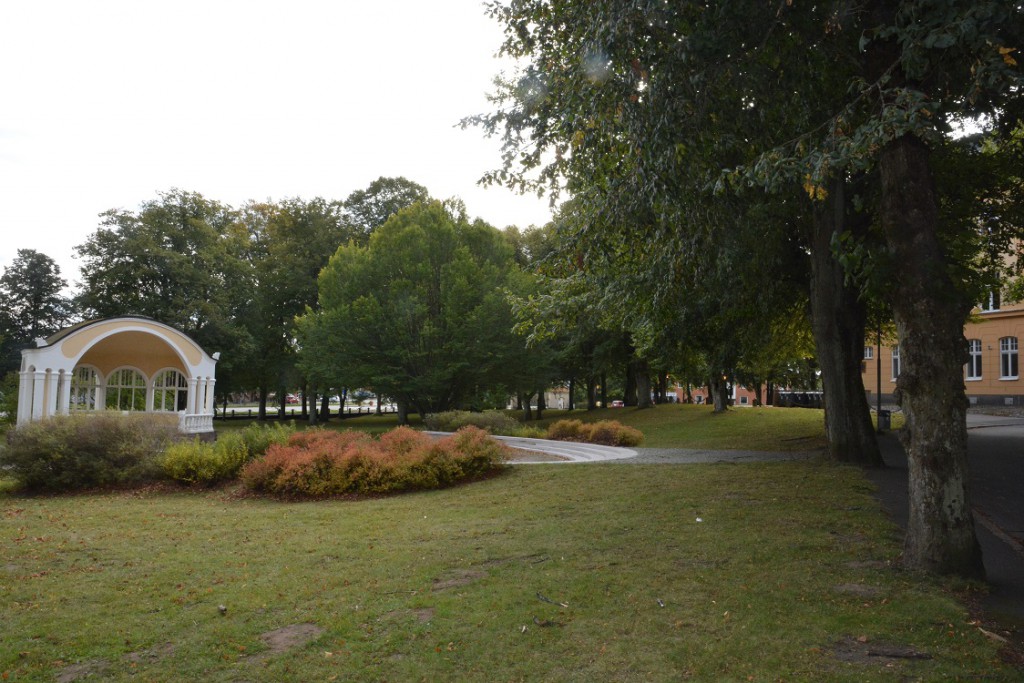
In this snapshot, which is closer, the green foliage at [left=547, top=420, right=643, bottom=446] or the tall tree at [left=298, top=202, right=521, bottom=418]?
the green foliage at [left=547, top=420, right=643, bottom=446]

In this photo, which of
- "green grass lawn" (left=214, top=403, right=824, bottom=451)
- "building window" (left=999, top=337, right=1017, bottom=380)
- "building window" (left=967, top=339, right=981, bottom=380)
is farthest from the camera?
"building window" (left=967, top=339, right=981, bottom=380)

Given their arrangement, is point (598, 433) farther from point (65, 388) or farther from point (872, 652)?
point (65, 388)

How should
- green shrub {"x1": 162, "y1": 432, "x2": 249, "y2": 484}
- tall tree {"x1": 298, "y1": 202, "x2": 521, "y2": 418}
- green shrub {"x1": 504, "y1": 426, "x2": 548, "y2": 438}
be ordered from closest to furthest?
green shrub {"x1": 162, "y1": 432, "x2": 249, "y2": 484}
green shrub {"x1": 504, "y1": 426, "x2": 548, "y2": 438}
tall tree {"x1": 298, "y1": 202, "x2": 521, "y2": 418}

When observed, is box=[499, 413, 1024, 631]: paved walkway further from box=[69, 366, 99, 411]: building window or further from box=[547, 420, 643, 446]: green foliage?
box=[69, 366, 99, 411]: building window

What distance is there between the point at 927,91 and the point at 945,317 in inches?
103

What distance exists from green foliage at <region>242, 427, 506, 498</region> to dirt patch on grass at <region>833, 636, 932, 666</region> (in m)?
9.68

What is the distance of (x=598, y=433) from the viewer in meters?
22.3

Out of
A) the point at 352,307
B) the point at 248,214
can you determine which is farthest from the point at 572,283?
the point at 248,214

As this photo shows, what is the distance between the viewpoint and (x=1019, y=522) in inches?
374

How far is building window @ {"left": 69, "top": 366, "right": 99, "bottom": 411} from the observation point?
2968cm

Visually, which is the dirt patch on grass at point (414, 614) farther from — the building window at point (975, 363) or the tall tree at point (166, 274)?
the building window at point (975, 363)

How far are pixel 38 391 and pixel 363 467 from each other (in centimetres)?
1714

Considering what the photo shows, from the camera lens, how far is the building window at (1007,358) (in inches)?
1593

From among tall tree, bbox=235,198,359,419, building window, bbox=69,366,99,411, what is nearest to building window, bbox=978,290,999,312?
building window, bbox=69,366,99,411
